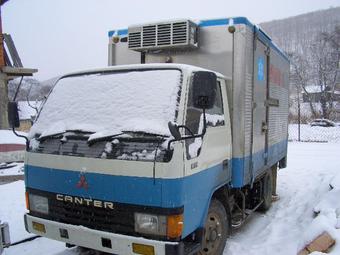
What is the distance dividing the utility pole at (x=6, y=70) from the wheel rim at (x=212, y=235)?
17686mm

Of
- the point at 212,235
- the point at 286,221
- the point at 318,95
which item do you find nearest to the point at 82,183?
the point at 212,235

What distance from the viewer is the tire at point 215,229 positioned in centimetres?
440

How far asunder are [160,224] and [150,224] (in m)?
0.10

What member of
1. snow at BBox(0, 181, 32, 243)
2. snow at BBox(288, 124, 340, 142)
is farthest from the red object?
snow at BBox(288, 124, 340, 142)

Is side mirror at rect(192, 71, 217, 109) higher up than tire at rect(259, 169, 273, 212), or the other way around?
side mirror at rect(192, 71, 217, 109)

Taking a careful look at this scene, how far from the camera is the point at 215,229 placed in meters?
4.54

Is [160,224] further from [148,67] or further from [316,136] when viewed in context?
[316,136]

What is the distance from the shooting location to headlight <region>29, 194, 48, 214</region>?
4.05 metres

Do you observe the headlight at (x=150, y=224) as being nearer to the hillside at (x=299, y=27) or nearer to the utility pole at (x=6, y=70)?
the utility pole at (x=6, y=70)

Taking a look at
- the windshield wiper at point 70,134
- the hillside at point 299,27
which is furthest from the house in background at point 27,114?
the hillside at point 299,27

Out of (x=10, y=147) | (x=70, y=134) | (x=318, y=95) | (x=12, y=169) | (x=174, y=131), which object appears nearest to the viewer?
(x=174, y=131)

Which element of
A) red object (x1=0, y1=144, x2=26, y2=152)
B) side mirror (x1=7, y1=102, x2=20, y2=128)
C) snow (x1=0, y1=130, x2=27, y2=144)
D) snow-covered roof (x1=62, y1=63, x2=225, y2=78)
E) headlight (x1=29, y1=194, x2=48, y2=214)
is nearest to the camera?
snow-covered roof (x1=62, y1=63, x2=225, y2=78)

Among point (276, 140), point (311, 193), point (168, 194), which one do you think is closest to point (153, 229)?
point (168, 194)

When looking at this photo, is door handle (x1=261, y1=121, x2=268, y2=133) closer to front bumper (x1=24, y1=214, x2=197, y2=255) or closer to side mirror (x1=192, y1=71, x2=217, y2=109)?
side mirror (x1=192, y1=71, x2=217, y2=109)
